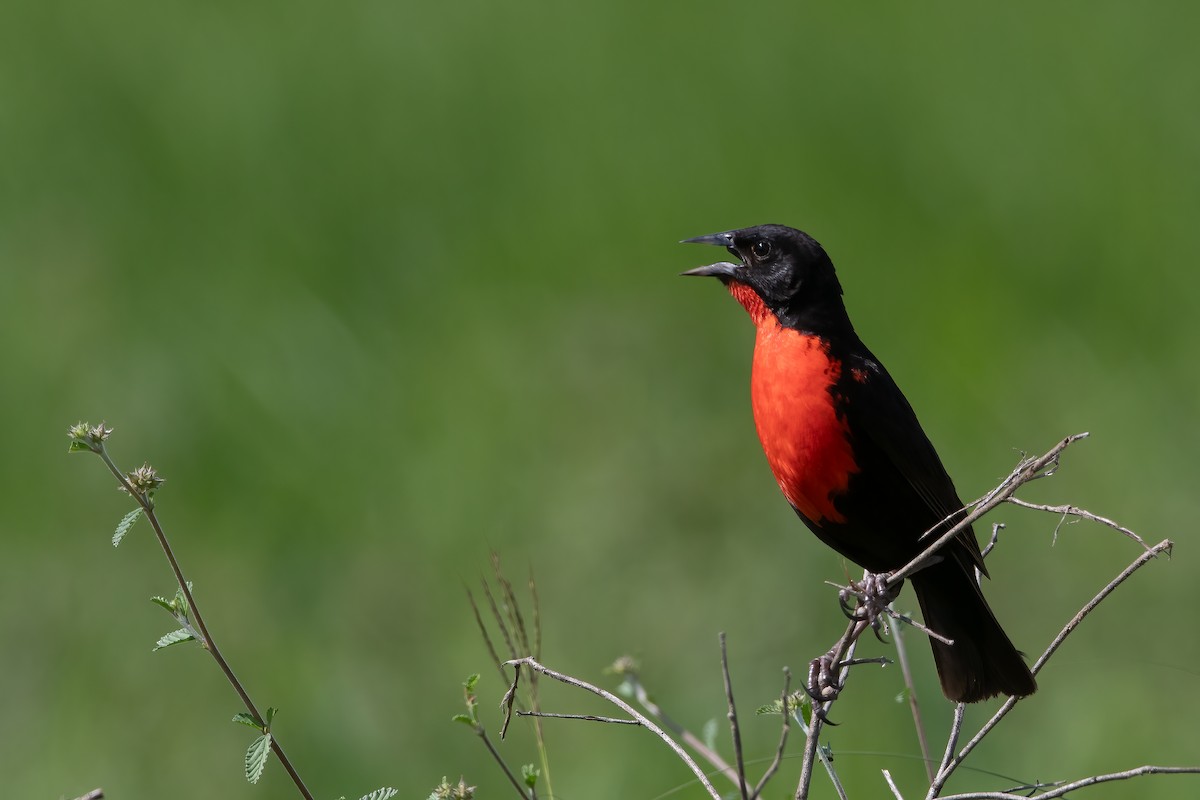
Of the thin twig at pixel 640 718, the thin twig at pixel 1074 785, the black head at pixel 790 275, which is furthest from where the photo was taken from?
the black head at pixel 790 275

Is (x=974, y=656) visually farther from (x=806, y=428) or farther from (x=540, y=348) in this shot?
(x=540, y=348)

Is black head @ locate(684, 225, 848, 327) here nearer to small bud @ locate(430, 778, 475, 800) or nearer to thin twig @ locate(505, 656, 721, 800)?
thin twig @ locate(505, 656, 721, 800)

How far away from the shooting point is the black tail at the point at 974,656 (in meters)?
3.31

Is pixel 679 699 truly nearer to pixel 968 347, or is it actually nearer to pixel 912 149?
pixel 968 347

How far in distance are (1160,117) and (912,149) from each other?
1138 millimetres

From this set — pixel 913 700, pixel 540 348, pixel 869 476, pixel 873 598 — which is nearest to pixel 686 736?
pixel 913 700

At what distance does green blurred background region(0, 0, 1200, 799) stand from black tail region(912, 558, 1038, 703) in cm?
130

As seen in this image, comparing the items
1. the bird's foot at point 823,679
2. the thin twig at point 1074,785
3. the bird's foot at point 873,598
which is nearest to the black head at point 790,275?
the bird's foot at point 873,598

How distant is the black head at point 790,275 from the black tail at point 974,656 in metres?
0.55

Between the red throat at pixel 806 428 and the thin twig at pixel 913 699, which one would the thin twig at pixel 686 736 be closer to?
the thin twig at pixel 913 699

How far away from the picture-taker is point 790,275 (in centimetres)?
352

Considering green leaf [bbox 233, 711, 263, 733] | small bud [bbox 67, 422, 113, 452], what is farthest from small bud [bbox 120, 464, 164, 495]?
green leaf [bbox 233, 711, 263, 733]

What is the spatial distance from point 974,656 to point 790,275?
82cm

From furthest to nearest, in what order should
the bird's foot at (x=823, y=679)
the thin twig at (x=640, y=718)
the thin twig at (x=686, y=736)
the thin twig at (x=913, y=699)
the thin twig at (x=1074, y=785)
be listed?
the bird's foot at (x=823, y=679) → the thin twig at (x=686, y=736) → the thin twig at (x=913, y=699) → the thin twig at (x=640, y=718) → the thin twig at (x=1074, y=785)
